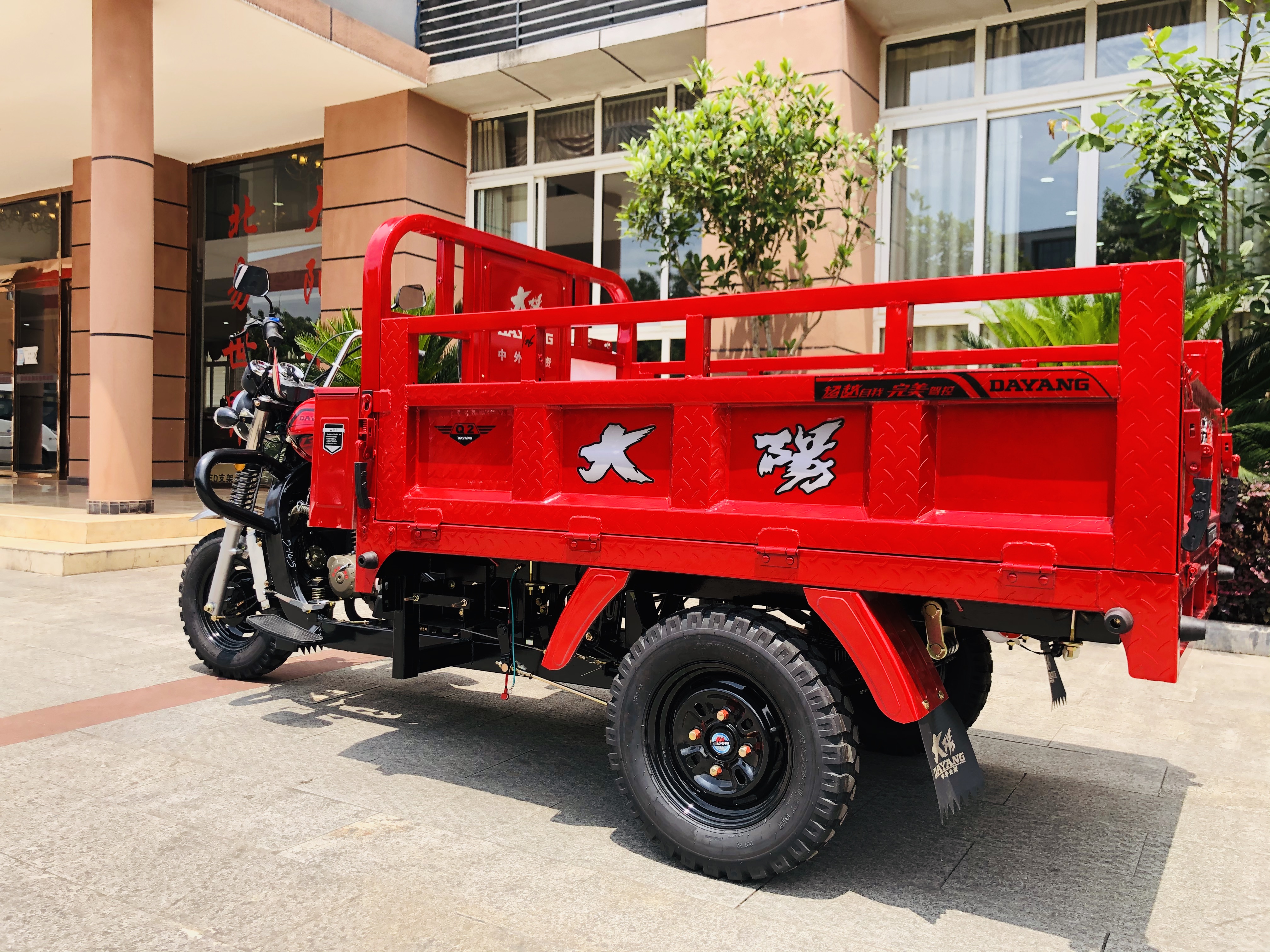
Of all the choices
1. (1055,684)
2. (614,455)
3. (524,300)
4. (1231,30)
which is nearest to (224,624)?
(524,300)

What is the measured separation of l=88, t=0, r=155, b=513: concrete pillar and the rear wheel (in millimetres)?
9199

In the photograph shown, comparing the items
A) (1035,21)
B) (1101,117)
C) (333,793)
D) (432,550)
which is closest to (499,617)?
(432,550)

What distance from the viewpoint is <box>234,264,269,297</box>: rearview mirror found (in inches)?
198

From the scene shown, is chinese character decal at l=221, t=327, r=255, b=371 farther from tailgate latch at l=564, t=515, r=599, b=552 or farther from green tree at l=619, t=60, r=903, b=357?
tailgate latch at l=564, t=515, r=599, b=552

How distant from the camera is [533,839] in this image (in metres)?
3.60

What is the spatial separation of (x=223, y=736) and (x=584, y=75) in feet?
32.8

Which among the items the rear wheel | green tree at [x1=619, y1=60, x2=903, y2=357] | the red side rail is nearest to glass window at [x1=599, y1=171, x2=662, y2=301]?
green tree at [x1=619, y1=60, x2=903, y2=357]

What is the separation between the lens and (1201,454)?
3.39 m

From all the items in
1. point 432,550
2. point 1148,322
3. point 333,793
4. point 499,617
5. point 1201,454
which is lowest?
point 333,793

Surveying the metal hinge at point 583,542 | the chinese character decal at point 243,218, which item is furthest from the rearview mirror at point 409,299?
the chinese character decal at point 243,218

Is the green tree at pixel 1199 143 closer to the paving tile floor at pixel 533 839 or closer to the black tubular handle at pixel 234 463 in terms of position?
the paving tile floor at pixel 533 839

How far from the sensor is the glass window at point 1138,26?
947 centimetres

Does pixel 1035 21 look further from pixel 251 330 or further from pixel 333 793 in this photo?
pixel 333 793

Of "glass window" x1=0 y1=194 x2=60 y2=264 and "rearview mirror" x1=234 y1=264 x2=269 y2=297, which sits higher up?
"glass window" x1=0 y1=194 x2=60 y2=264
